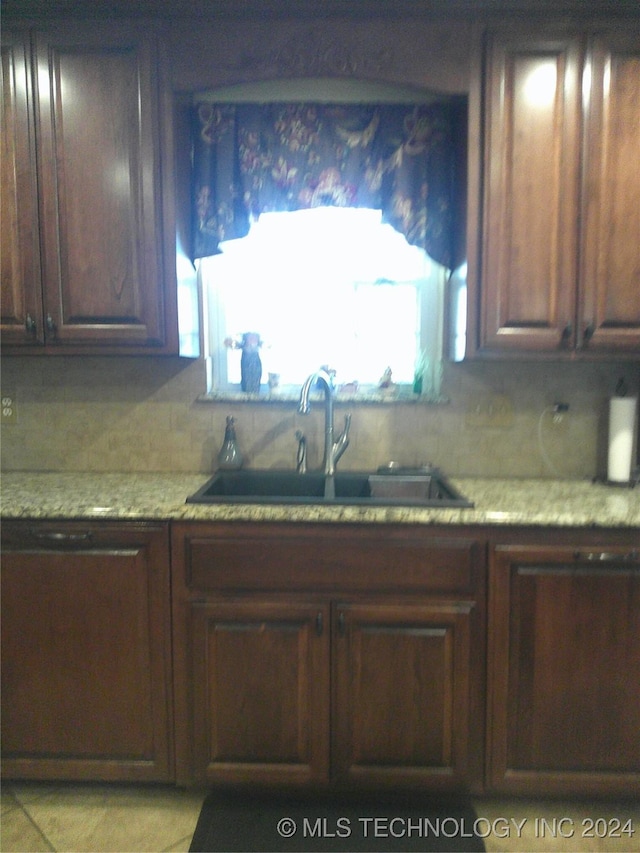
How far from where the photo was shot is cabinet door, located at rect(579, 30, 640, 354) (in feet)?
5.35

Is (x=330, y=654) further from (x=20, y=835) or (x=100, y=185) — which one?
(x=100, y=185)

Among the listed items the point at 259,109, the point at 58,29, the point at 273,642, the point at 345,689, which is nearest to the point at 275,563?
the point at 273,642

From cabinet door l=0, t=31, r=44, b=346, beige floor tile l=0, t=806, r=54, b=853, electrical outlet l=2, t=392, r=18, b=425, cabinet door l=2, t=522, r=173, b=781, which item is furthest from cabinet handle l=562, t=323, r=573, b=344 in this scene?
beige floor tile l=0, t=806, r=54, b=853

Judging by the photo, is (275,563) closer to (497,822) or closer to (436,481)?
(436,481)

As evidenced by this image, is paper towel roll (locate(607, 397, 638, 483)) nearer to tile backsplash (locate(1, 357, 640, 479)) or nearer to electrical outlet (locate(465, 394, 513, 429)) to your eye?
tile backsplash (locate(1, 357, 640, 479))

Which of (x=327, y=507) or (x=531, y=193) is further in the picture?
(x=531, y=193)

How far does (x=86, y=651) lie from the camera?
155cm

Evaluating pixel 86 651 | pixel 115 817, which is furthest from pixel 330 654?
pixel 115 817

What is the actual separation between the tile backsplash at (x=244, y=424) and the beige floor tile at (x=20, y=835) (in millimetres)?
1108

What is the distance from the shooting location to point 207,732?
155cm

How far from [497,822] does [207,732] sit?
890 millimetres

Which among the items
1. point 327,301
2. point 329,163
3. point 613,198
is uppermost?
point 329,163

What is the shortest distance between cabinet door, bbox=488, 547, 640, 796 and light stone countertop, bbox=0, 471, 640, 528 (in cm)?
10

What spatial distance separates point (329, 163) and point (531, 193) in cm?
72
